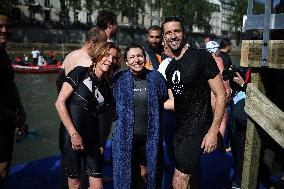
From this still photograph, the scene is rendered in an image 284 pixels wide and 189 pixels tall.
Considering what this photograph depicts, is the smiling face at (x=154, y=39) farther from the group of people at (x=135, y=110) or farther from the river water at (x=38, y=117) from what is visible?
the river water at (x=38, y=117)

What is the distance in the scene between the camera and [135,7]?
204 ft

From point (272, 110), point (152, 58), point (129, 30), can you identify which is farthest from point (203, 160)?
point (129, 30)

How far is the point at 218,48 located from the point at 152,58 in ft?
6.27

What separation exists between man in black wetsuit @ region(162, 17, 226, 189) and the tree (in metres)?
65.3

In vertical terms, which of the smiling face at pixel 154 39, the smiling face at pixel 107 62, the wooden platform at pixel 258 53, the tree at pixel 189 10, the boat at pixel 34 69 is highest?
the tree at pixel 189 10

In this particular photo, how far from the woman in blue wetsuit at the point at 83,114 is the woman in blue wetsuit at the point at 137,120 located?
20 centimetres

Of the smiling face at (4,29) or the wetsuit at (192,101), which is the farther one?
the smiling face at (4,29)

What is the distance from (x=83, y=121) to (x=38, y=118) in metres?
10.2

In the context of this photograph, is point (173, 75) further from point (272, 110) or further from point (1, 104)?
point (1, 104)

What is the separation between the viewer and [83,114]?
350cm

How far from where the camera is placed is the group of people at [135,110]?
3.42m

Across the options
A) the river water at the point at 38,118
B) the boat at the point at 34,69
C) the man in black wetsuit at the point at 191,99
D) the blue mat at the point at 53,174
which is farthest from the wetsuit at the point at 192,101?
the boat at the point at 34,69

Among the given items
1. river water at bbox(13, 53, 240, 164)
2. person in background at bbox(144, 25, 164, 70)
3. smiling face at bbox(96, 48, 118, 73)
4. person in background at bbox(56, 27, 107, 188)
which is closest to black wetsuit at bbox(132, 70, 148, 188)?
smiling face at bbox(96, 48, 118, 73)

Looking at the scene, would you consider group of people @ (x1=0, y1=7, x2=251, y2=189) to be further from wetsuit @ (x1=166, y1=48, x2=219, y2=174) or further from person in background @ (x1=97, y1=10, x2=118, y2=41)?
person in background @ (x1=97, y1=10, x2=118, y2=41)
